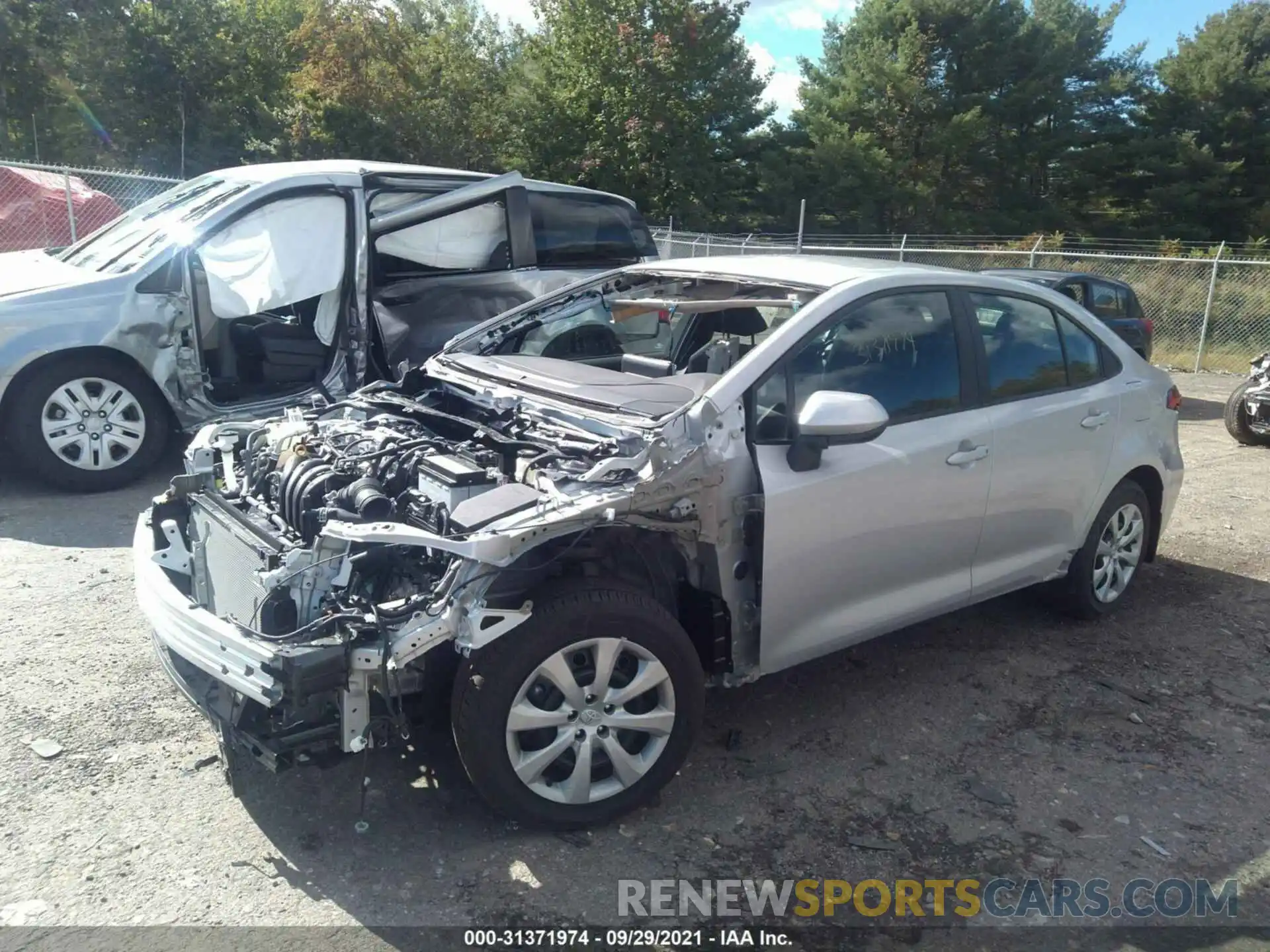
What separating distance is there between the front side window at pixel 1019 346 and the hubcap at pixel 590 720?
206cm

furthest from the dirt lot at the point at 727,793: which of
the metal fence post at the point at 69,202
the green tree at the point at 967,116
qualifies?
the green tree at the point at 967,116

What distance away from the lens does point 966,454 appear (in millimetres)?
3959

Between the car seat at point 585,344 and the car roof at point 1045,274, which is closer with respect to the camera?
the car seat at point 585,344

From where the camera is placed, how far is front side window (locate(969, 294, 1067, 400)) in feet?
13.9

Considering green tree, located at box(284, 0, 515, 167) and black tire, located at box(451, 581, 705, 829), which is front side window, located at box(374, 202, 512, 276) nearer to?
black tire, located at box(451, 581, 705, 829)

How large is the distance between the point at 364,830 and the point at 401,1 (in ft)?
153

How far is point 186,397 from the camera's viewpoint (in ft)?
21.2

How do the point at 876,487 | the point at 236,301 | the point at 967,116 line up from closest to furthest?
1. the point at 876,487
2. the point at 236,301
3. the point at 967,116

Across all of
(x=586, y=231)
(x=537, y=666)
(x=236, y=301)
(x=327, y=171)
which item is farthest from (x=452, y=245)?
(x=537, y=666)

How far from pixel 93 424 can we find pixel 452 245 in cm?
273

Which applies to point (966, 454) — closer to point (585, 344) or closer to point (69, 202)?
point (585, 344)

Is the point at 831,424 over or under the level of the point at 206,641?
over

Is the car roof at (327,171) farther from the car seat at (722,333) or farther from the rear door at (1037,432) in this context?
the rear door at (1037,432)

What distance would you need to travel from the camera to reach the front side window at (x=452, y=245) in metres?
7.08
